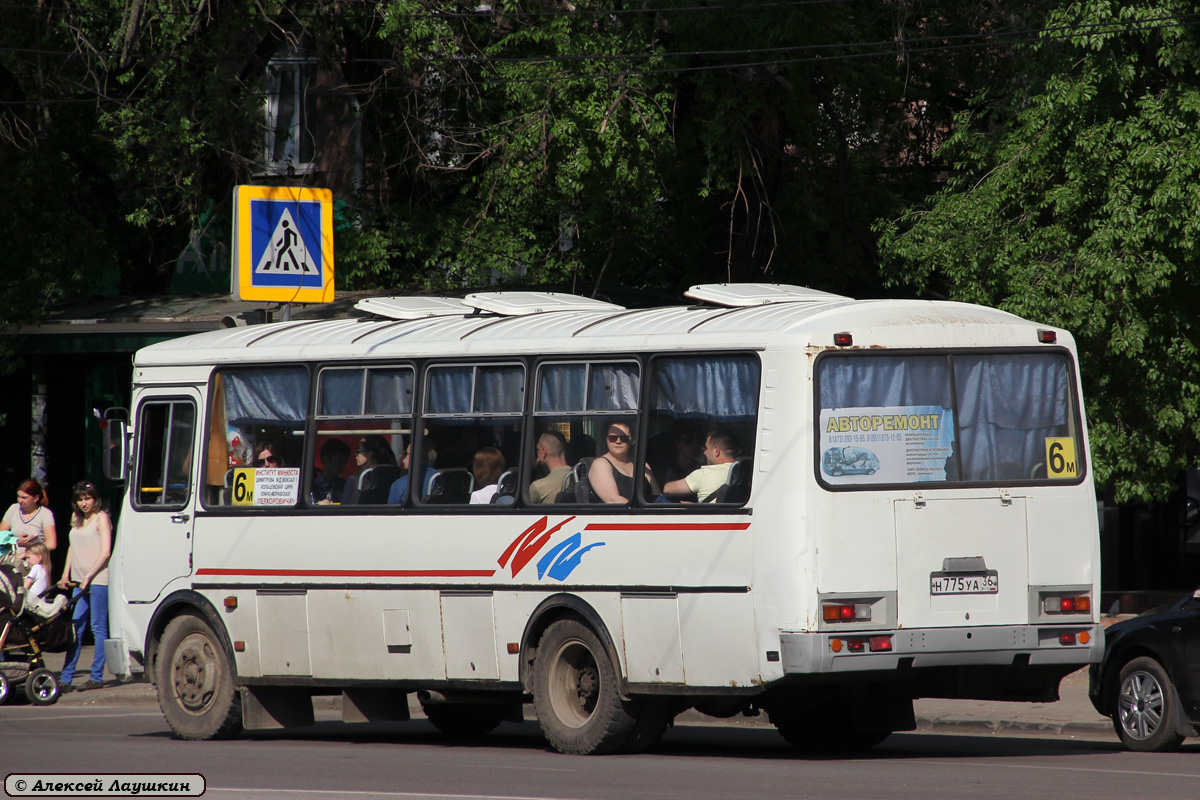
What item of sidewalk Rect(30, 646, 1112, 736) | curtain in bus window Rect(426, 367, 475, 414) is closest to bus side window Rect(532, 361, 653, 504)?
curtain in bus window Rect(426, 367, 475, 414)

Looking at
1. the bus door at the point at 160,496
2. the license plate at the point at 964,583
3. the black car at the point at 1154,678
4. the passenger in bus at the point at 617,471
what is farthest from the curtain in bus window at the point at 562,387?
the black car at the point at 1154,678

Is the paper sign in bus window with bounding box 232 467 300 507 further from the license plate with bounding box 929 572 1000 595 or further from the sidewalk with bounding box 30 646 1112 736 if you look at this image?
the license plate with bounding box 929 572 1000 595

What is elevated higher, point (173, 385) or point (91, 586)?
point (173, 385)

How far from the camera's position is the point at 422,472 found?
11336mm

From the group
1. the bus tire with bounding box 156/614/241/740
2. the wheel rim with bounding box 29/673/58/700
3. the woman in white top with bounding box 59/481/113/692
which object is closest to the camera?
the bus tire with bounding box 156/614/241/740

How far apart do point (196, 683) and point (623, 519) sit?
4.06 meters

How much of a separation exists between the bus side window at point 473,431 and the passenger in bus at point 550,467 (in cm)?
17

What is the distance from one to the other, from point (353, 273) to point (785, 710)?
→ 417 inches

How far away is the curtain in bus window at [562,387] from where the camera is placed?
10742 millimetres

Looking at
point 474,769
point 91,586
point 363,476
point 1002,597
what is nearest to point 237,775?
point 474,769

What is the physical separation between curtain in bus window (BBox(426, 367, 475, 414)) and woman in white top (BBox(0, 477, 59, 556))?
7.01 m

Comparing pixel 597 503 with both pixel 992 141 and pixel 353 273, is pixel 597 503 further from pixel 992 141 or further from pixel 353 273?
pixel 353 273

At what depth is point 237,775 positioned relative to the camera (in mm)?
9688

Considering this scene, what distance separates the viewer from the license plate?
31.8ft
